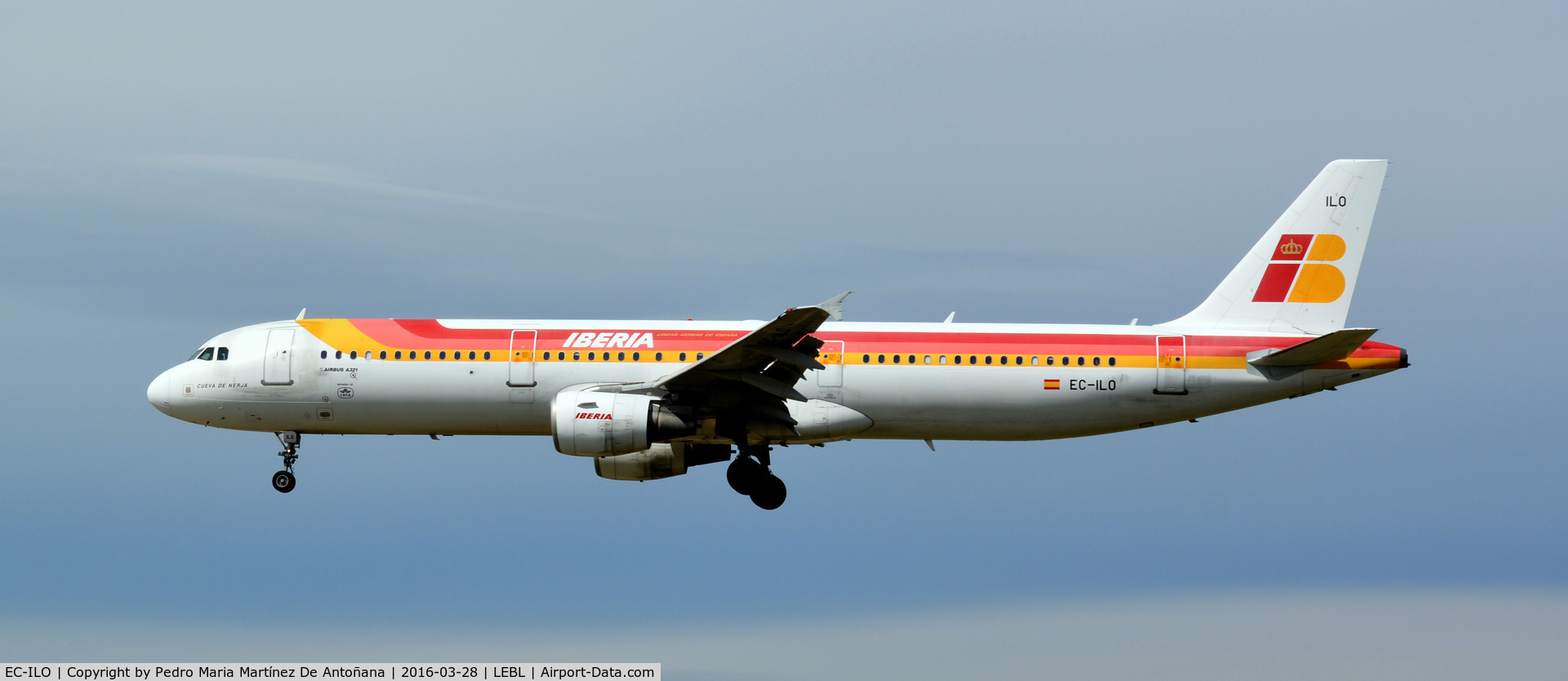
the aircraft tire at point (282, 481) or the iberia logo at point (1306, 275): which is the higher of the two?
the iberia logo at point (1306, 275)

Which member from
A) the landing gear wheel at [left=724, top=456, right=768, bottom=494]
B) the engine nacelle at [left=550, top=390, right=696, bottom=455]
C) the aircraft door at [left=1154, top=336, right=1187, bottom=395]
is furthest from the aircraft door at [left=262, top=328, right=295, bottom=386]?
the aircraft door at [left=1154, top=336, right=1187, bottom=395]

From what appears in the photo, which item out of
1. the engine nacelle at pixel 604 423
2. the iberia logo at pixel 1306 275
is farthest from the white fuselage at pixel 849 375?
the engine nacelle at pixel 604 423

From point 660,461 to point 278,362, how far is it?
872cm

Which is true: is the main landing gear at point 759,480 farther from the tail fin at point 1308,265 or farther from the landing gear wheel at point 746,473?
the tail fin at point 1308,265

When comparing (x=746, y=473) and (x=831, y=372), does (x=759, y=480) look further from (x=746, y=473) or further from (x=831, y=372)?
(x=831, y=372)

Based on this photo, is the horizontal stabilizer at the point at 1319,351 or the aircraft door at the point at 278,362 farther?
the aircraft door at the point at 278,362

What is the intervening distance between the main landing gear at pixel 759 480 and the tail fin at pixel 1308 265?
9.39m

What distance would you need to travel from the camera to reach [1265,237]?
28922mm

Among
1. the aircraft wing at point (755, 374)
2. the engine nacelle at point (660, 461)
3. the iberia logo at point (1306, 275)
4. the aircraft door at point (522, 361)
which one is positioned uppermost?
the iberia logo at point (1306, 275)

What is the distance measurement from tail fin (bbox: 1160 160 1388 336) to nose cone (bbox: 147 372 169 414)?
2263 cm

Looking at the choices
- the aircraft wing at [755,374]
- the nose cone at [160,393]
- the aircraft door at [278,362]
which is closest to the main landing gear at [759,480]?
the aircraft wing at [755,374]

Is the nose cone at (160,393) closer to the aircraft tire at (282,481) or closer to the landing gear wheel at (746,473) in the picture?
the aircraft tire at (282,481)

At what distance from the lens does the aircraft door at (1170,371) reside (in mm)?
26703

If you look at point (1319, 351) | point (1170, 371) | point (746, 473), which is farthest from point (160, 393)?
point (1319, 351)
